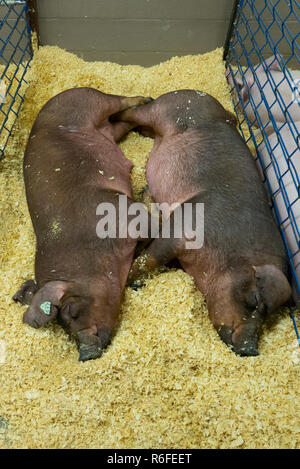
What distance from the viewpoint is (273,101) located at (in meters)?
3.75

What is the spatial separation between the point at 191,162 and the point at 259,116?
93 centimetres

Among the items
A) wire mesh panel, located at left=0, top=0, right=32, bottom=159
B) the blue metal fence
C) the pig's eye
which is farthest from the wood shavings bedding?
wire mesh panel, located at left=0, top=0, right=32, bottom=159

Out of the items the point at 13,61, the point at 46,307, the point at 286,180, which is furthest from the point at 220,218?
the point at 13,61

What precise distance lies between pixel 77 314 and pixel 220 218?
1056mm

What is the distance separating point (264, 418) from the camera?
7.07ft

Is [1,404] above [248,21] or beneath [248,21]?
beneath

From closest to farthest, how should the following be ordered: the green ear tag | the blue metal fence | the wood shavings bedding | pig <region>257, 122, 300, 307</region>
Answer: the wood shavings bedding → the green ear tag → pig <region>257, 122, 300, 307</region> → the blue metal fence

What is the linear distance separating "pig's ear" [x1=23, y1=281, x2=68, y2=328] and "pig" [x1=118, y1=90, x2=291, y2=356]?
600 mm

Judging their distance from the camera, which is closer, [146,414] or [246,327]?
[146,414]

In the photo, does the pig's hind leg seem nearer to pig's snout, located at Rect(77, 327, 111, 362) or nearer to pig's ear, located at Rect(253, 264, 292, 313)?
pig's snout, located at Rect(77, 327, 111, 362)

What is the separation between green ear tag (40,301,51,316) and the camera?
236 centimetres
